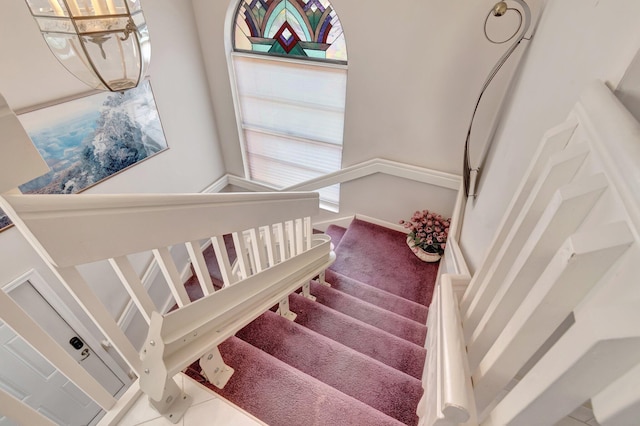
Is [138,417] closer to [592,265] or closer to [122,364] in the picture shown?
[592,265]

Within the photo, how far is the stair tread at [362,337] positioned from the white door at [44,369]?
1717mm

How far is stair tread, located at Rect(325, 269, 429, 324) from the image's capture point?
7.12 ft

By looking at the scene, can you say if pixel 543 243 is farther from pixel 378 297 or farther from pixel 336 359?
pixel 378 297

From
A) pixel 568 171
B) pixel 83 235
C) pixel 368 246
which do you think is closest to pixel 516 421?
pixel 568 171

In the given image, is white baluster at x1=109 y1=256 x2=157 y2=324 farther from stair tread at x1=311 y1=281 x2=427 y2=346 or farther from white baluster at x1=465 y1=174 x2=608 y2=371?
stair tread at x1=311 y1=281 x2=427 y2=346

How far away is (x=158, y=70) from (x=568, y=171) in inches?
118

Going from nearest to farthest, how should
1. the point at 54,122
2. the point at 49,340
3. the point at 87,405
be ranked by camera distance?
the point at 49,340 → the point at 54,122 → the point at 87,405

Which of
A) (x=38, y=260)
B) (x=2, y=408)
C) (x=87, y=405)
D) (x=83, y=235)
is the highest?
(x=83, y=235)

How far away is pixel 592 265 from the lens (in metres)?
0.39

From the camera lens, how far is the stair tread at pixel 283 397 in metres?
0.98

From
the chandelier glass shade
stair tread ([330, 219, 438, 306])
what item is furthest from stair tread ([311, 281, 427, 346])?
the chandelier glass shade

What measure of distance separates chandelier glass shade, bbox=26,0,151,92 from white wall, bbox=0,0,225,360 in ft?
3.57

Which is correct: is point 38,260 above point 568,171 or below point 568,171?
below

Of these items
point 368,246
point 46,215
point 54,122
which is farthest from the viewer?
point 368,246
